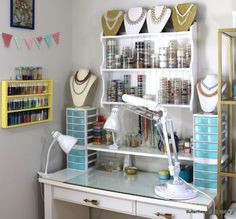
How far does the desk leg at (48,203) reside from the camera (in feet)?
9.34

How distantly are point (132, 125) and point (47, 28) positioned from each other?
100 centimetres

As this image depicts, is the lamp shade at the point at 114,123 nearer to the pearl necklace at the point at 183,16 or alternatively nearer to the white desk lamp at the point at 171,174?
the white desk lamp at the point at 171,174

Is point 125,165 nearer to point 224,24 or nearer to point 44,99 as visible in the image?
point 44,99

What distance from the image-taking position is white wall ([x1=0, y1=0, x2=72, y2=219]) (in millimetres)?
2686

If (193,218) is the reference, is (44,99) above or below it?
above

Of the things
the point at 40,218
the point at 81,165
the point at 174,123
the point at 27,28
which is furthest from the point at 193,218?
the point at 27,28

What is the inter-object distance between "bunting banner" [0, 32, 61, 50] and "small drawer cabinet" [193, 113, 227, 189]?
1.27 metres

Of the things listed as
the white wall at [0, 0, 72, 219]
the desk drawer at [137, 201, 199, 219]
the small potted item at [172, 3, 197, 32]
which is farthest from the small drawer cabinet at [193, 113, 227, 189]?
the white wall at [0, 0, 72, 219]

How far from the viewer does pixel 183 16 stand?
8.82ft

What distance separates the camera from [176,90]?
2.75 m

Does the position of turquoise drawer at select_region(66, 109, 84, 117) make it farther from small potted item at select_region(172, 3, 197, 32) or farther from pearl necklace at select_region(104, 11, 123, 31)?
small potted item at select_region(172, 3, 197, 32)

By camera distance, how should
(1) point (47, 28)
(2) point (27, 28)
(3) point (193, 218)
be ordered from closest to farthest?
1. (3) point (193, 218)
2. (2) point (27, 28)
3. (1) point (47, 28)

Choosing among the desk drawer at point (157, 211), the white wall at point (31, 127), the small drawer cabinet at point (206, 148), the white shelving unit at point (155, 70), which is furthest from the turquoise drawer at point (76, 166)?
the small drawer cabinet at point (206, 148)

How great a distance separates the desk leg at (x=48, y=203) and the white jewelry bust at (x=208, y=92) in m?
1.25
